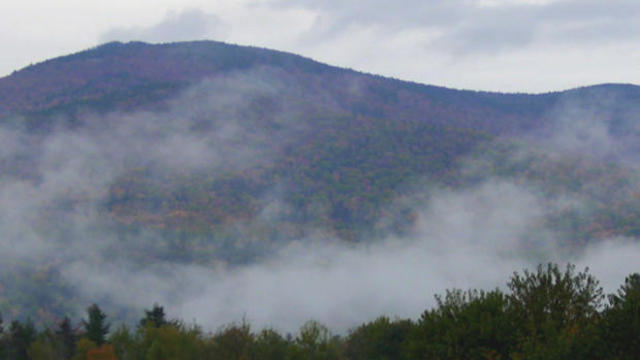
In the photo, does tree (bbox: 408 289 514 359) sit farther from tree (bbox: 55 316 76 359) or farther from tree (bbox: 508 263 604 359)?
tree (bbox: 55 316 76 359)

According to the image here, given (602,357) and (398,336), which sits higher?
(398,336)

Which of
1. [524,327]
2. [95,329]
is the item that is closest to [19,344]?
[95,329]

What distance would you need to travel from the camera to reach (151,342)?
2997 inches

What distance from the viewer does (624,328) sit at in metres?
36.2

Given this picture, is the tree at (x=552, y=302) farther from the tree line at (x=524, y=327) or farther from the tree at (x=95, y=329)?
the tree at (x=95, y=329)

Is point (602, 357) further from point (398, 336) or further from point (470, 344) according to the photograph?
point (398, 336)

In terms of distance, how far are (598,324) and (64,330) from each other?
216 ft

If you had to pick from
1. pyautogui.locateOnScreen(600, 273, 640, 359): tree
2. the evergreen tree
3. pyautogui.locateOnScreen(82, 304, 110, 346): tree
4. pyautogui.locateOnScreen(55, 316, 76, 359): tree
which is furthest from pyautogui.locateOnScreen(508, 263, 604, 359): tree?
pyautogui.locateOnScreen(55, 316, 76, 359): tree

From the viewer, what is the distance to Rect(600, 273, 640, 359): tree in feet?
118

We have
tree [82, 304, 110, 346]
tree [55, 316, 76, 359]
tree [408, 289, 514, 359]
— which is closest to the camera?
tree [408, 289, 514, 359]

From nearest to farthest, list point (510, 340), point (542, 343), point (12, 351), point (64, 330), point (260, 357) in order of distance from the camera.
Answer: point (542, 343)
point (510, 340)
point (260, 357)
point (12, 351)
point (64, 330)

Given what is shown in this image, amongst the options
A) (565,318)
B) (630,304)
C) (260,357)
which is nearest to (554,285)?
(565,318)

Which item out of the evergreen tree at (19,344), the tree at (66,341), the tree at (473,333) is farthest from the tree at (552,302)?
the tree at (66,341)

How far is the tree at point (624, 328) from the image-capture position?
3591 cm
